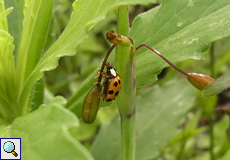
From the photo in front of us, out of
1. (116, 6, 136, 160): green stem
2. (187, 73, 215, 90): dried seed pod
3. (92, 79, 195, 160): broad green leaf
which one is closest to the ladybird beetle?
(116, 6, 136, 160): green stem

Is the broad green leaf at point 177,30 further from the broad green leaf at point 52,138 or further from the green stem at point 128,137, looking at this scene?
the broad green leaf at point 52,138

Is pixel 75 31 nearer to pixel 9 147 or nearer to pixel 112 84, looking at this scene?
pixel 112 84

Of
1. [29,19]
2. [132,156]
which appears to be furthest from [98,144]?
[29,19]

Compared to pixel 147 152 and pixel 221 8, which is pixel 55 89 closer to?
pixel 147 152

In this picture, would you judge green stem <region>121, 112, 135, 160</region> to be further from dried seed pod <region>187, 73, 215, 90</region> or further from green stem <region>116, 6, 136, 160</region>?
dried seed pod <region>187, 73, 215, 90</region>

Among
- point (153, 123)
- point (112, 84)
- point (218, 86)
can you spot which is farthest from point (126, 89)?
point (153, 123)
